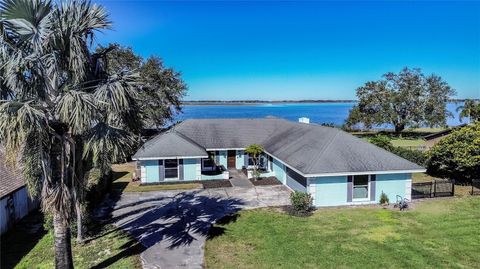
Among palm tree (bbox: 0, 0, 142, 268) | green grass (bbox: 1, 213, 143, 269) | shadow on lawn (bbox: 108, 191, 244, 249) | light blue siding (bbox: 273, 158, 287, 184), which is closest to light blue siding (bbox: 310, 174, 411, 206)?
shadow on lawn (bbox: 108, 191, 244, 249)

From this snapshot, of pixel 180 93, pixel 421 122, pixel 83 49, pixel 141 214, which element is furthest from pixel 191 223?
pixel 421 122

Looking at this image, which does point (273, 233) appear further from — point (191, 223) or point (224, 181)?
point (224, 181)

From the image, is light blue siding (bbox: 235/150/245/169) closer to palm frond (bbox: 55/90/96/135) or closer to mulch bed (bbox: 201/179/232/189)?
mulch bed (bbox: 201/179/232/189)

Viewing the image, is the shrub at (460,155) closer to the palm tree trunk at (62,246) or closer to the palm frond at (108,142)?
the palm frond at (108,142)

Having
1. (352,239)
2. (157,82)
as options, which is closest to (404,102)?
(157,82)

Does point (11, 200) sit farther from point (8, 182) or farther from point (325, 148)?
point (325, 148)

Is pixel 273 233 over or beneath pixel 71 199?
beneath
